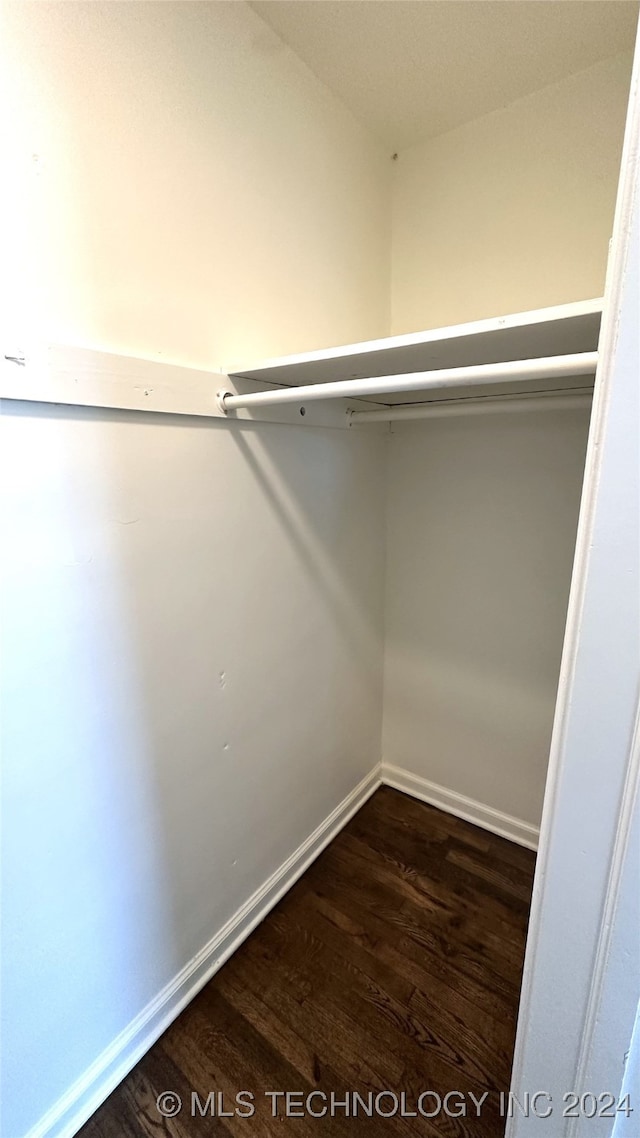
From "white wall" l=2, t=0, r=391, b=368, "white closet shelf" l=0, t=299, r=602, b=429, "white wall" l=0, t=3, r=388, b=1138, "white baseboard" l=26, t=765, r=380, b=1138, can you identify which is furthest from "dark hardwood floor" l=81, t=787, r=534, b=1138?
"white wall" l=2, t=0, r=391, b=368

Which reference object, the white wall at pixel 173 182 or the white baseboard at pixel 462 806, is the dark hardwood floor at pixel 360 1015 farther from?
the white wall at pixel 173 182

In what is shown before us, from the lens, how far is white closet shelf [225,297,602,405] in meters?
0.80

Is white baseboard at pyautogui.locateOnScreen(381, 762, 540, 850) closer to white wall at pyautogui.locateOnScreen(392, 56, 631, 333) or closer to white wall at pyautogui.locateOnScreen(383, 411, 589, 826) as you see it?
white wall at pyautogui.locateOnScreen(383, 411, 589, 826)

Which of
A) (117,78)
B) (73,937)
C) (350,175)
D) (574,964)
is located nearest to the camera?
(574,964)

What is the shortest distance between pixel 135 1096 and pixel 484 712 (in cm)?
148

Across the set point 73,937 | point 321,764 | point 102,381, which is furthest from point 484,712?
point 102,381

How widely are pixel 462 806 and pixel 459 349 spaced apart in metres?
1.79

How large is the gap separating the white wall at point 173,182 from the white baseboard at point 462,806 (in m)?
1.83

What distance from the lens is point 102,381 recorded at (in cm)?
90

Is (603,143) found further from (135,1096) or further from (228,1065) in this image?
(135,1096)

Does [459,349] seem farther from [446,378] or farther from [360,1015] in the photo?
[360,1015]

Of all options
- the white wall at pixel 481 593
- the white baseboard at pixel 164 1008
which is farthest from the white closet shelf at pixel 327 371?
the white baseboard at pixel 164 1008

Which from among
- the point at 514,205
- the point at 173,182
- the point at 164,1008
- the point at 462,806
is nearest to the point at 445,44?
the point at 514,205

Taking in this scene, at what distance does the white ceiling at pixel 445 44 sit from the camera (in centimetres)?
108
